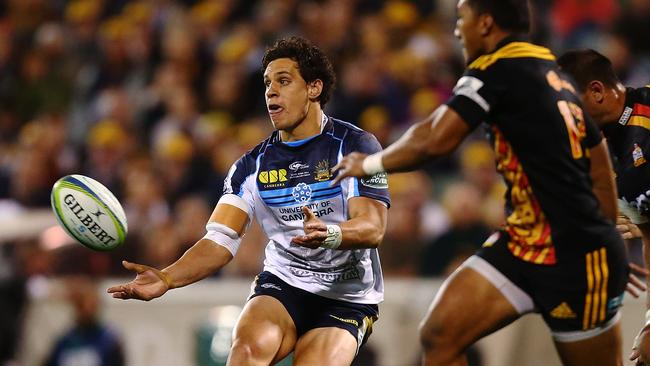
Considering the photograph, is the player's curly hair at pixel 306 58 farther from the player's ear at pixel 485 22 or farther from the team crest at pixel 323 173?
the player's ear at pixel 485 22

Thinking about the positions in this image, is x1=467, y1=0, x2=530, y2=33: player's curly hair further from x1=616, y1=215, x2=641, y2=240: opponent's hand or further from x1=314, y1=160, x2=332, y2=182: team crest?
x1=616, y1=215, x2=641, y2=240: opponent's hand

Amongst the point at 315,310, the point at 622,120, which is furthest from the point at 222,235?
the point at 622,120

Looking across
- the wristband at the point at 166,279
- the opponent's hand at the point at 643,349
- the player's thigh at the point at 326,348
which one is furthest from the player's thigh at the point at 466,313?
the wristband at the point at 166,279

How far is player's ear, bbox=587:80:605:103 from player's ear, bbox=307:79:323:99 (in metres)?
1.46

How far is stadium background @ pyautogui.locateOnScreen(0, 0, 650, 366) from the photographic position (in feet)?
30.8

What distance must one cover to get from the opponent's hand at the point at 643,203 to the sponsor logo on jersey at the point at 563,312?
115 centimetres

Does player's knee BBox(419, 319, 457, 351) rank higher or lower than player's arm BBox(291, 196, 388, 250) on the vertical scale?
lower

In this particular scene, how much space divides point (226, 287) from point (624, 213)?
4.53 m

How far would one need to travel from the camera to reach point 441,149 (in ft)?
14.9

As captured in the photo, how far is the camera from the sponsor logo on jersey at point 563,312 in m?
4.70

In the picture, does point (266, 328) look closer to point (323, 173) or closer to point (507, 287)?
point (323, 173)

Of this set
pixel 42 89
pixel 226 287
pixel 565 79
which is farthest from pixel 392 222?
pixel 42 89

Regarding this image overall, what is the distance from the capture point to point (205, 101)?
12.4m

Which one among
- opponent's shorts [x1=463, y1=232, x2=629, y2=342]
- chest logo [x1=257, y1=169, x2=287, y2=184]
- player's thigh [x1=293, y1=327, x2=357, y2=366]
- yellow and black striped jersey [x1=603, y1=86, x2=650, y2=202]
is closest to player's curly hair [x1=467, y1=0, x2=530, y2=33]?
opponent's shorts [x1=463, y1=232, x2=629, y2=342]
